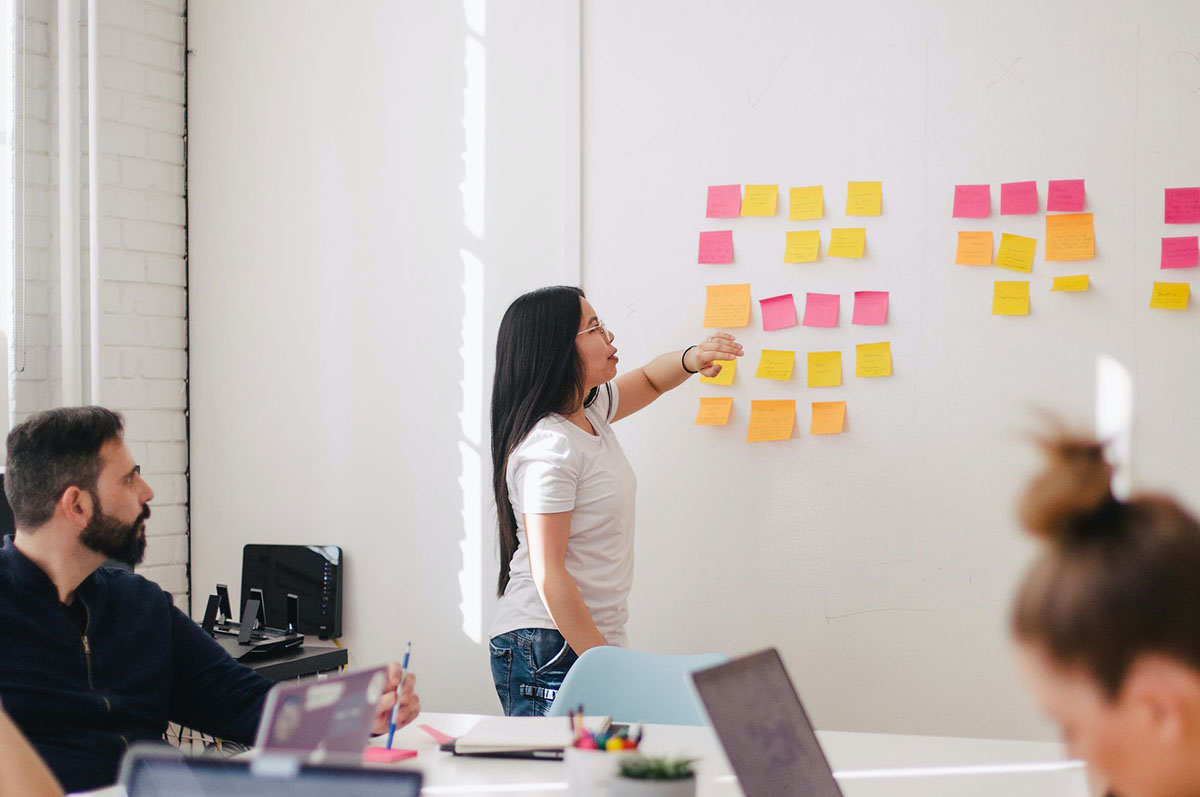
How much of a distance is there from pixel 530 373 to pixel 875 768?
4.04 ft

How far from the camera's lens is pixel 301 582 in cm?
335

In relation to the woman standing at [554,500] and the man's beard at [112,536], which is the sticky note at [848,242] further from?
the man's beard at [112,536]

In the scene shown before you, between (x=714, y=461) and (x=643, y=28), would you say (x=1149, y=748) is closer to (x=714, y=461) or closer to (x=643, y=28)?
(x=714, y=461)

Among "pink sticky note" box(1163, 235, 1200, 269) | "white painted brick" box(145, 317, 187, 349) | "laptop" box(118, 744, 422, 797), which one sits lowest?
"laptop" box(118, 744, 422, 797)

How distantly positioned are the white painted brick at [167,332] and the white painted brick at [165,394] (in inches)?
4.7

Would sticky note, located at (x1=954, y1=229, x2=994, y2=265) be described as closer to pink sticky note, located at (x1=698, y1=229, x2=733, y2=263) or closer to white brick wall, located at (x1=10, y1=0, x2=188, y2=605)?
pink sticky note, located at (x1=698, y1=229, x2=733, y2=263)

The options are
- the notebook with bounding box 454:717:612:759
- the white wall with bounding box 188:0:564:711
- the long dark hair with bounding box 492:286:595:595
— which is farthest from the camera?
the white wall with bounding box 188:0:564:711

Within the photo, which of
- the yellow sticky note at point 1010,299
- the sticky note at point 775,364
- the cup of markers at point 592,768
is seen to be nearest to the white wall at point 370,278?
the sticky note at point 775,364

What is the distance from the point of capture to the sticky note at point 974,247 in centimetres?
268

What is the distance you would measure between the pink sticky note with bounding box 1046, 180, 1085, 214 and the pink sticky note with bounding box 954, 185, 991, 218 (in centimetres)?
14

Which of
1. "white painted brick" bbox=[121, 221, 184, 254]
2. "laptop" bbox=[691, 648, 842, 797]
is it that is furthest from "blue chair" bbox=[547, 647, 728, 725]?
"white painted brick" bbox=[121, 221, 184, 254]

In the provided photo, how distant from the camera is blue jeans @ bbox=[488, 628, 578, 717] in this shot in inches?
93.8

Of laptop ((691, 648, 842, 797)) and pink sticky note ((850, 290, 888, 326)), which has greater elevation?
pink sticky note ((850, 290, 888, 326))

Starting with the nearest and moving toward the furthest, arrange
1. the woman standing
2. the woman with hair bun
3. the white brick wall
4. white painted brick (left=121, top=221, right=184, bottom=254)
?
the woman with hair bun, the woman standing, the white brick wall, white painted brick (left=121, top=221, right=184, bottom=254)
